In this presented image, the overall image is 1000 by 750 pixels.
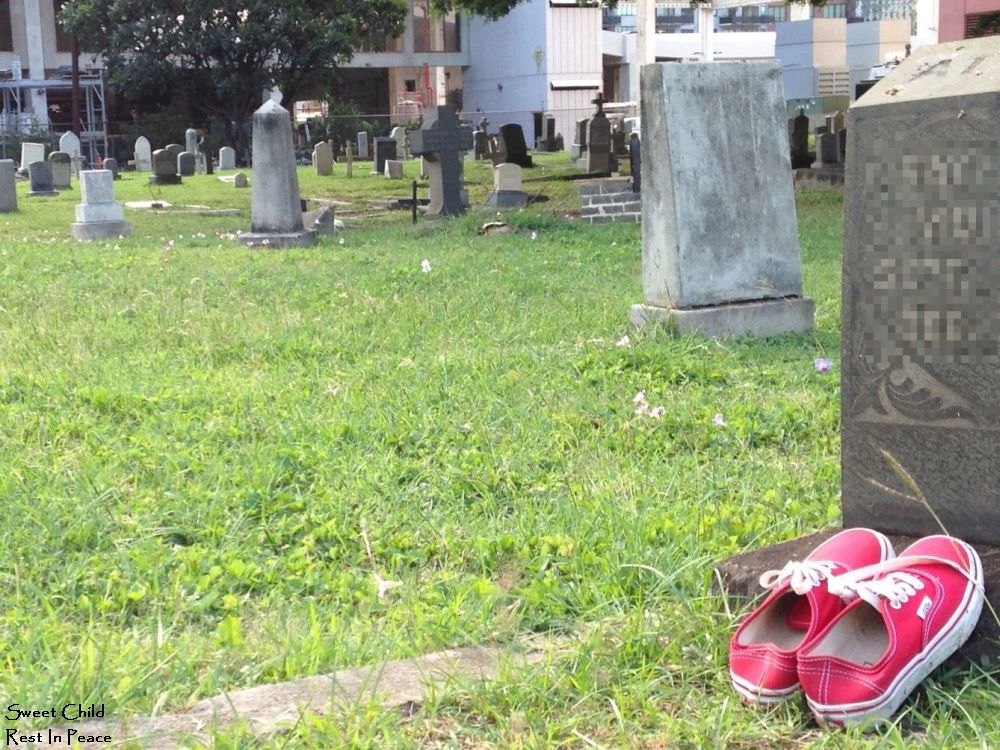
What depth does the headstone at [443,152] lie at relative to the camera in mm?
16094

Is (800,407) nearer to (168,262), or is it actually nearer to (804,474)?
(804,474)

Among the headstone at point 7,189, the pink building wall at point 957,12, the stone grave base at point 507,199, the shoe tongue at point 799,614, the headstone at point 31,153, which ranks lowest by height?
the shoe tongue at point 799,614

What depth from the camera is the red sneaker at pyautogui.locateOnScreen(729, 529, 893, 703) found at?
7.97 feet

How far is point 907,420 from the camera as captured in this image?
9.30ft

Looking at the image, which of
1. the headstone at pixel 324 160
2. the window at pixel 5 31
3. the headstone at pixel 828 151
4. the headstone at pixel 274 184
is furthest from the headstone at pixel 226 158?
the headstone at pixel 274 184

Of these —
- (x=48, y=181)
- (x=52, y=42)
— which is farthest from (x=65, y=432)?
(x=52, y=42)

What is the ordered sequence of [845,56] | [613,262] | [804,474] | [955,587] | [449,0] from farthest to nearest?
[845,56] < [449,0] < [613,262] < [804,474] < [955,587]

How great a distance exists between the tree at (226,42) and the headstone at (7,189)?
69.3 ft

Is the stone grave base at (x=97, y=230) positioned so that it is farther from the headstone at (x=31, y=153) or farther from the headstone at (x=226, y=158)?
the headstone at (x=226, y=158)

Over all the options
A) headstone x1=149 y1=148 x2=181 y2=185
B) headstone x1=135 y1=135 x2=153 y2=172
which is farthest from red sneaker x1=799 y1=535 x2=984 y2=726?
headstone x1=135 y1=135 x2=153 y2=172

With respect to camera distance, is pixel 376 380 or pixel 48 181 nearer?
pixel 376 380

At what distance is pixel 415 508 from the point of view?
381 centimetres

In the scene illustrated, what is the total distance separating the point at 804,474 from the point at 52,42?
4930 centimetres

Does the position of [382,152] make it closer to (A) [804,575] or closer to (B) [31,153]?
(B) [31,153]
